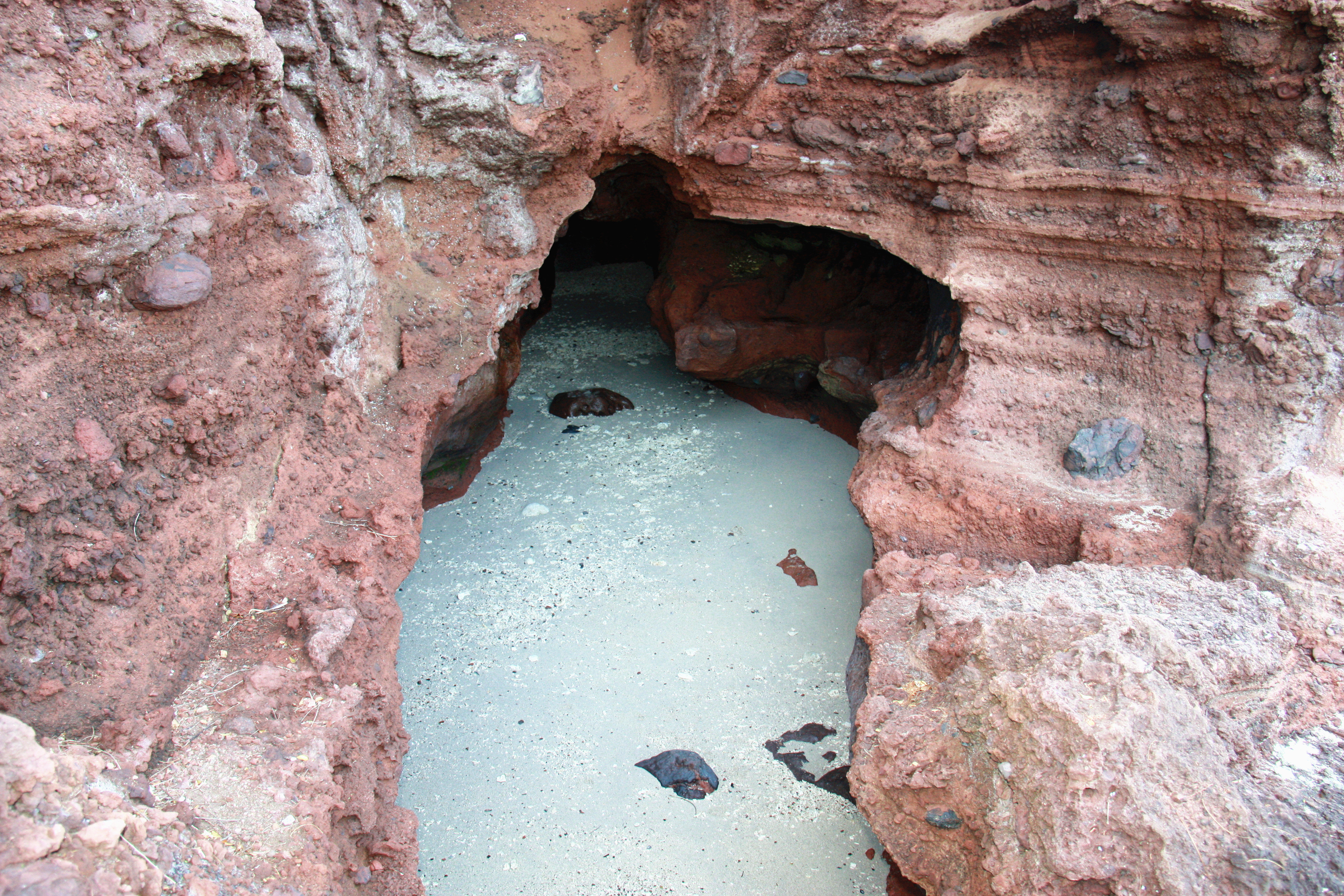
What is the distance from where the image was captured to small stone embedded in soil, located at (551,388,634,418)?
5.55 m

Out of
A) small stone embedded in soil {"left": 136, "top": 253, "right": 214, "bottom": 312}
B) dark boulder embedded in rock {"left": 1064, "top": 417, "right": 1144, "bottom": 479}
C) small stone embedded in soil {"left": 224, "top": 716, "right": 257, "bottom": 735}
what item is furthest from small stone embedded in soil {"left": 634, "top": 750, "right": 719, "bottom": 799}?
small stone embedded in soil {"left": 136, "top": 253, "right": 214, "bottom": 312}

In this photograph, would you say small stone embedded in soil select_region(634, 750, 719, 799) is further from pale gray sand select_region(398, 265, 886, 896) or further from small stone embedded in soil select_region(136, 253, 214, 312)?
small stone embedded in soil select_region(136, 253, 214, 312)

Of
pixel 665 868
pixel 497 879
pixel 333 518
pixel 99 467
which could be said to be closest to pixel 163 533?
pixel 99 467

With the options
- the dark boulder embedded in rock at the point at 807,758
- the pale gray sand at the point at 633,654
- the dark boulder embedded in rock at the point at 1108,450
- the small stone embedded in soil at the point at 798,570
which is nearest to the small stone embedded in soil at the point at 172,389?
the pale gray sand at the point at 633,654

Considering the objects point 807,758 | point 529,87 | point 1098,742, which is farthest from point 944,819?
point 529,87

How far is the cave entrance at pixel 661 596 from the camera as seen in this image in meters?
3.10

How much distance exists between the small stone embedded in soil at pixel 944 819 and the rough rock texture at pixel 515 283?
0.17 feet

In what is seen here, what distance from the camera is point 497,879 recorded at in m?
2.97

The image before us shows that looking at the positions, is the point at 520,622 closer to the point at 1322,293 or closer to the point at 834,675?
the point at 834,675

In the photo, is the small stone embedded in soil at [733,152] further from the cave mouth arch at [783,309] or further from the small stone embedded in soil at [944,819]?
the small stone embedded in soil at [944,819]

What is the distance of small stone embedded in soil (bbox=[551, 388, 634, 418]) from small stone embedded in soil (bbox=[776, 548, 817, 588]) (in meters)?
1.74

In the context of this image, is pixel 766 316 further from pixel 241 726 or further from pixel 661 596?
pixel 241 726

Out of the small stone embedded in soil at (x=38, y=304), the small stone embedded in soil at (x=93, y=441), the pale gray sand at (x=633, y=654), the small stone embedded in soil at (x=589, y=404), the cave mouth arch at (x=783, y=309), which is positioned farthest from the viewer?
the small stone embedded in soil at (x=589, y=404)

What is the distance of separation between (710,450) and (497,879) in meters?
2.87
